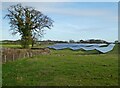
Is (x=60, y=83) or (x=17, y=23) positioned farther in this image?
(x=17, y=23)

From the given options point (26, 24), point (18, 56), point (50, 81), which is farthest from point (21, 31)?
point (50, 81)

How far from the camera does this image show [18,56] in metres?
23.4

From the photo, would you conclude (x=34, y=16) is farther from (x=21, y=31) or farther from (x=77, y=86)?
(x=77, y=86)

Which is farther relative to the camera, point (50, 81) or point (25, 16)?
point (25, 16)

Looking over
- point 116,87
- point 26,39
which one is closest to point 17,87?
point 116,87

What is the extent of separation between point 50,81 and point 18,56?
13.4m

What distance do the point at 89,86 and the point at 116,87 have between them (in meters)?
0.92

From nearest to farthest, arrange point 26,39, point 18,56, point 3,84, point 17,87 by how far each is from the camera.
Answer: point 17,87 → point 3,84 → point 18,56 → point 26,39

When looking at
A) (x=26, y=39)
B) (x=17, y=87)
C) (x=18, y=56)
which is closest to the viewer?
(x=17, y=87)

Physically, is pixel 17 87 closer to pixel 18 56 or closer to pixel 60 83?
pixel 60 83

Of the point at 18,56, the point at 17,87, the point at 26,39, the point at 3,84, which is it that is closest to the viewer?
the point at 17,87

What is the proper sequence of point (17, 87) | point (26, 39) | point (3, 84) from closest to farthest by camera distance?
1. point (17, 87)
2. point (3, 84)
3. point (26, 39)

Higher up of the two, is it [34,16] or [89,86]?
[34,16]

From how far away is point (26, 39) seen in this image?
4966 centimetres
